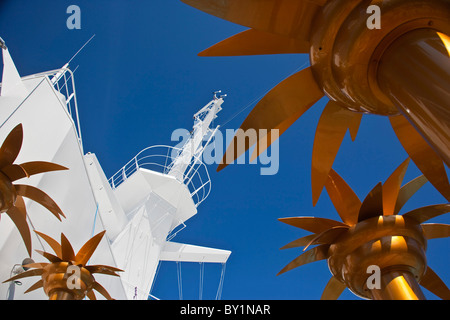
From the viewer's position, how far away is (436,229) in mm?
2846

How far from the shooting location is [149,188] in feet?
48.8

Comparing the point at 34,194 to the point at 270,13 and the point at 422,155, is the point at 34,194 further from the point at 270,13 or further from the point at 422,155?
the point at 422,155

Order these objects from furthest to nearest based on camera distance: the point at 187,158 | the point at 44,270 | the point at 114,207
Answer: the point at 187,158 < the point at 114,207 < the point at 44,270

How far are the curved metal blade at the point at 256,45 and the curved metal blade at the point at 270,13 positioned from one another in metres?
0.28

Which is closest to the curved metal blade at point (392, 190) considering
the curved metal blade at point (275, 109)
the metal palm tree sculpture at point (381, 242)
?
the metal palm tree sculpture at point (381, 242)

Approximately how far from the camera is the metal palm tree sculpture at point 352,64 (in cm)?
126

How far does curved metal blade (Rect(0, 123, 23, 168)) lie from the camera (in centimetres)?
379

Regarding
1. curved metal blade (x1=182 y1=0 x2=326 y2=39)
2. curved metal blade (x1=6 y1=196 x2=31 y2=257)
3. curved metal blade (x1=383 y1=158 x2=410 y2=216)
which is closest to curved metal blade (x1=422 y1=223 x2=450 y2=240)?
curved metal blade (x1=383 y1=158 x2=410 y2=216)

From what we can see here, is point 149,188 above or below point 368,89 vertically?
above

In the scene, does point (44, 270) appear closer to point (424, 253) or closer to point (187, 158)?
point (424, 253)

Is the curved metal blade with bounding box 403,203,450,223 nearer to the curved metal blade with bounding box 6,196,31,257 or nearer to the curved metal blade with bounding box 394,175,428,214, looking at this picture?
the curved metal blade with bounding box 394,175,428,214

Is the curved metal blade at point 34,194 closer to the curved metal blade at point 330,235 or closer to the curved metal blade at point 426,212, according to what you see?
the curved metal blade at point 330,235
